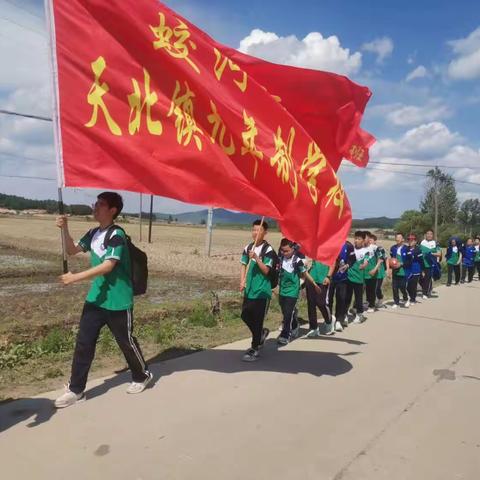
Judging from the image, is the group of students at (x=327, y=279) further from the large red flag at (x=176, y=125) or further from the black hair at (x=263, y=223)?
the large red flag at (x=176, y=125)

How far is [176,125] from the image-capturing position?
4.30 meters

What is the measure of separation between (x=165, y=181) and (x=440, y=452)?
9.60ft

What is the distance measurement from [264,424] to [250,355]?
185 cm

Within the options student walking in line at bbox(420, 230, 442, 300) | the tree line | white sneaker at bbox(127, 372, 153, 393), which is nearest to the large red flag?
white sneaker at bbox(127, 372, 153, 393)

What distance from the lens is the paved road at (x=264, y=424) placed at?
3402 mm

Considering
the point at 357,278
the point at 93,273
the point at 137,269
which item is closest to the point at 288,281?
the point at 357,278

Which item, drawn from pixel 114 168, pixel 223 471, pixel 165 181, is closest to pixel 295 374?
pixel 223 471

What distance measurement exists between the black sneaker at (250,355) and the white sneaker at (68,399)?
2090 millimetres

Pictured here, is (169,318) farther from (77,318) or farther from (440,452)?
(440,452)

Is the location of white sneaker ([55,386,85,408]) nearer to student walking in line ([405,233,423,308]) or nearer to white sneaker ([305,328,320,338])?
white sneaker ([305,328,320,338])

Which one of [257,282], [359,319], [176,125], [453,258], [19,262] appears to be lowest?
[19,262]

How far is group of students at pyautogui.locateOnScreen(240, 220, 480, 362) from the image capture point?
5891 mm

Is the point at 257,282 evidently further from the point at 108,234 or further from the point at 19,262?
the point at 19,262

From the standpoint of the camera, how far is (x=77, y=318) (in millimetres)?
7312
